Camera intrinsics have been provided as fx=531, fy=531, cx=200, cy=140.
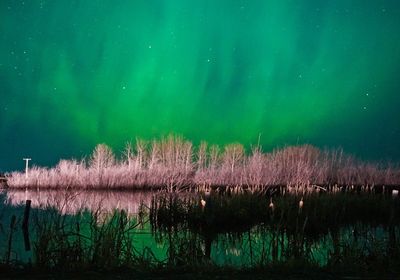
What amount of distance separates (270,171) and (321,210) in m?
14.7

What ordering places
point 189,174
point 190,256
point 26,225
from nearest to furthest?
point 190,256, point 26,225, point 189,174

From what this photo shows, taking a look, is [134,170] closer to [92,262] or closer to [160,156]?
[160,156]

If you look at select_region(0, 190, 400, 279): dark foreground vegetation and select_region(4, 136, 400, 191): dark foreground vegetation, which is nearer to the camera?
select_region(0, 190, 400, 279): dark foreground vegetation

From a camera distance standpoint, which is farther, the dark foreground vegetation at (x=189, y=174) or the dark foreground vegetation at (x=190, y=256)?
the dark foreground vegetation at (x=189, y=174)

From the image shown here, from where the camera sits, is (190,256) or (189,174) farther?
(189,174)

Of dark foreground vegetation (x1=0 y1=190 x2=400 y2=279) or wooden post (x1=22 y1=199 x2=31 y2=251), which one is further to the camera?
wooden post (x1=22 y1=199 x2=31 y2=251)

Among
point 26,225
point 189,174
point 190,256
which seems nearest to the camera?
point 190,256

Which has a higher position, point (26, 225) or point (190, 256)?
point (26, 225)

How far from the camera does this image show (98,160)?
3866 cm

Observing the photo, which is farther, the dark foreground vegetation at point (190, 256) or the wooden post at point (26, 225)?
the wooden post at point (26, 225)

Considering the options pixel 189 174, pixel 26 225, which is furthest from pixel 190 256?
pixel 189 174

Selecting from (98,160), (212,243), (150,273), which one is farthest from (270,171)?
(150,273)

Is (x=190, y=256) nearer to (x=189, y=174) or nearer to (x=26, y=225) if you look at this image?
(x=26, y=225)

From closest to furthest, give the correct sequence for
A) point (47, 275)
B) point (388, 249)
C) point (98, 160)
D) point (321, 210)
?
1. point (47, 275)
2. point (388, 249)
3. point (321, 210)
4. point (98, 160)
